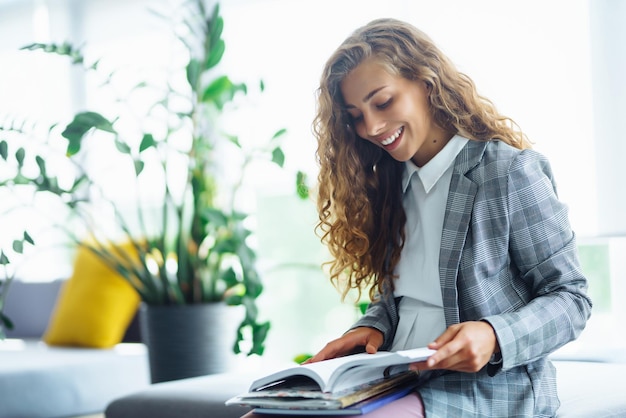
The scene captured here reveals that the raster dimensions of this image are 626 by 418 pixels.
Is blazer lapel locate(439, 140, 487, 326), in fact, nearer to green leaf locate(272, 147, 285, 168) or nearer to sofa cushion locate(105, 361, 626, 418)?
sofa cushion locate(105, 361, 626, 418)

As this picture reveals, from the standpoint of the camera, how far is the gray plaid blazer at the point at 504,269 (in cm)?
139

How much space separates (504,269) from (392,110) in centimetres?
38

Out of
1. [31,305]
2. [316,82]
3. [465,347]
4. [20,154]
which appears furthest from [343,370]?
[31,305]

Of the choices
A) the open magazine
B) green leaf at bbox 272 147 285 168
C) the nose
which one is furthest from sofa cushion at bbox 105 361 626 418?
green leaf at bbox 272 147 285 168

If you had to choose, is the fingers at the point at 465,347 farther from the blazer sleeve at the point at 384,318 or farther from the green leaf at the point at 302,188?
the green leaf at the point at 302,188

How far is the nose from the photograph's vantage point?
1535mm

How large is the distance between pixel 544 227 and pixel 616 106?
113 centimetres

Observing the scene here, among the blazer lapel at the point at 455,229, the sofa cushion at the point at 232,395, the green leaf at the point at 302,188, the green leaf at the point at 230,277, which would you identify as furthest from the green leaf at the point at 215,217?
the blazer lapel at the point at 455,229

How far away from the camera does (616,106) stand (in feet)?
7.71

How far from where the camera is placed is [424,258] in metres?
1.56

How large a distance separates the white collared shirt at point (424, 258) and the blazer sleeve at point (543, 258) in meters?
0.16

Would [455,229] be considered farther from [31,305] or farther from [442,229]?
[31,305]

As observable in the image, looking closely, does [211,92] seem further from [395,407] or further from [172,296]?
[395,407]

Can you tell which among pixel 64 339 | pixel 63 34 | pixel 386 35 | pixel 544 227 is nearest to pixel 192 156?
pixel 64 339
